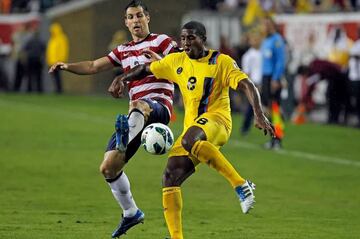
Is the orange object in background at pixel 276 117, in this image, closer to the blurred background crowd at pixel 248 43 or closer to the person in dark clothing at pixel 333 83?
the blurred background crowd at pixel 248 43

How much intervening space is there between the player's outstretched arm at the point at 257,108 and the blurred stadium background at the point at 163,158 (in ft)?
5.90

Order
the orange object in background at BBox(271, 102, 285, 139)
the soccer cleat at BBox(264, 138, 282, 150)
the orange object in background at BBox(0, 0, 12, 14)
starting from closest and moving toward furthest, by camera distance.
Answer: the orange object in background at BBox(271, 102, 285, 139) < the soccer cleat at BBox(264, 138, 282, 150) < the orange object in background at BBox(0, 0, 12, 14)

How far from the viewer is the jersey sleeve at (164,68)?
10.7 m

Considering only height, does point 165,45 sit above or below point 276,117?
above

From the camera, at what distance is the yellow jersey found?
10.5 meters

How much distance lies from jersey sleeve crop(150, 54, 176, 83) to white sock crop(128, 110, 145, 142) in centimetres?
47

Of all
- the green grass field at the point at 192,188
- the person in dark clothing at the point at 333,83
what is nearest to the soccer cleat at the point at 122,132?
the green grass field at the point at 192,188

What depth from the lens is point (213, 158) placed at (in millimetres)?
10250

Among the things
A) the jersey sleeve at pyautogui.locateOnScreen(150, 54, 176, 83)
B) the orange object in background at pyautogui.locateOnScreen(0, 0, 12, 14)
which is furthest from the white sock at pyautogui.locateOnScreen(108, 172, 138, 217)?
the orange object in background at pyautogui.locateOnScreen(0, 0, 12, 14)

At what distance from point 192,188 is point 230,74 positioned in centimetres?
589

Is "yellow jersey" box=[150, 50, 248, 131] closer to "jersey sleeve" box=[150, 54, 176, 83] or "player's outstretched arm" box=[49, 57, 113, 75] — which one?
"jersey sleeve" box=[150, 54, 176, 83]

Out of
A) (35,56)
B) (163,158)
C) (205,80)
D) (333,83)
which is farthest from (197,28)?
(35,56)

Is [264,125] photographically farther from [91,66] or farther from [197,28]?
[91,66]

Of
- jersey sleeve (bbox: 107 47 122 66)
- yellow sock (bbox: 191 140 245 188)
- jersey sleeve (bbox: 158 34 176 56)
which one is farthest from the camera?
jersey sleeve (bbox: 107 47 122 66)
